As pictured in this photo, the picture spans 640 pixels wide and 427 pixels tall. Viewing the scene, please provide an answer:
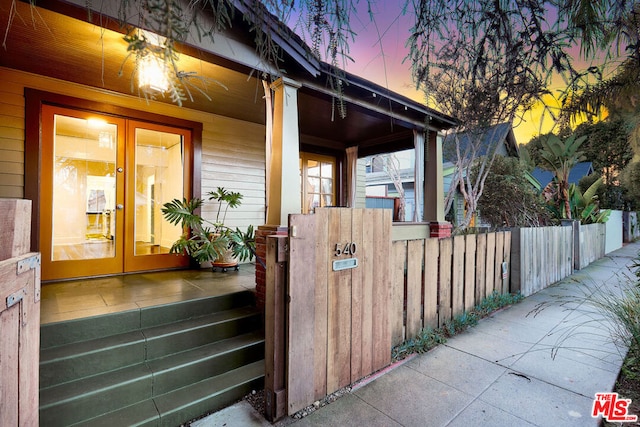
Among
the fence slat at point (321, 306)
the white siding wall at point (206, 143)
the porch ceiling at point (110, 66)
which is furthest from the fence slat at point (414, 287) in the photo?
the white siding wall at point (206, 143)

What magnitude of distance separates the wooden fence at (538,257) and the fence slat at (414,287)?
8.35 feet

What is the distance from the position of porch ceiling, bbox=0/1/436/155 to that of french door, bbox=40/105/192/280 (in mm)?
598

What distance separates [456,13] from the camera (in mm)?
1460

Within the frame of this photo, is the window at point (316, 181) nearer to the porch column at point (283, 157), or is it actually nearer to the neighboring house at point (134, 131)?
the neighboring house at point (134, 131)

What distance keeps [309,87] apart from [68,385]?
3.44 meters

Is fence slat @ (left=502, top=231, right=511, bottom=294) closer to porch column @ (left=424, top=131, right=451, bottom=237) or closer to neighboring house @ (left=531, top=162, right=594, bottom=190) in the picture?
porch column @ (left=424, top=131, right=451, bottom=237)

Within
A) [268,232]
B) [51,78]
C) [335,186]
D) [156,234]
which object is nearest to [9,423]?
[268,232]

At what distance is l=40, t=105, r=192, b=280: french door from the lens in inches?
145

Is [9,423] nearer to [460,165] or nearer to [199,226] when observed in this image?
[199,226]

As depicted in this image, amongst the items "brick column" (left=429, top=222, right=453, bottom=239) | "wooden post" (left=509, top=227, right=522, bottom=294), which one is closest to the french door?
"brick column" (left=429, top=222, right=453, bottom=239)

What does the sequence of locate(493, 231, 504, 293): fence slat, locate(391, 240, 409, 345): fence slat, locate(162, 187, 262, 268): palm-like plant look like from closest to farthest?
1. locate(391, 240, 409, 345): fence slat
2. locate(162, 187, 262, 268): palm-like plant
3. locate(493, 231, 504, 293): fence slat

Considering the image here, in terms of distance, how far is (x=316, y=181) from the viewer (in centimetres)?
671

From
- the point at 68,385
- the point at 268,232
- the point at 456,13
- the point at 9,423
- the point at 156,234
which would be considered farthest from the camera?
the point at 156,234

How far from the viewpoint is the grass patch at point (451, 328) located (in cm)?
302
